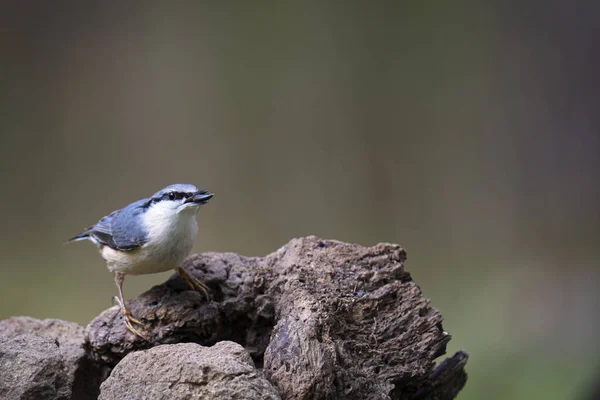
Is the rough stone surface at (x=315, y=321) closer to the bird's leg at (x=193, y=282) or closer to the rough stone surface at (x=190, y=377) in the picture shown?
the bird's leg at (x=193, y=282)

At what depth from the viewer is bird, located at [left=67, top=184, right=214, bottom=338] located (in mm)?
2826

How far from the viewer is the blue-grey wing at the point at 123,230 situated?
293cm

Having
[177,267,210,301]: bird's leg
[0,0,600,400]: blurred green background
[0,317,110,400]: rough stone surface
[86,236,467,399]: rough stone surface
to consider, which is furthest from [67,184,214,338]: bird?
[0,0,600,400]: blurred green background

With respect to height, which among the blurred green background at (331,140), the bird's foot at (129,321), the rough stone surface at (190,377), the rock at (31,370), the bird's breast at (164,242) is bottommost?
the rough stone surface at (190,377)

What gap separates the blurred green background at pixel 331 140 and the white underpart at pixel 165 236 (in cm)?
278

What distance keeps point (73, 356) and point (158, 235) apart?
795 millimetres

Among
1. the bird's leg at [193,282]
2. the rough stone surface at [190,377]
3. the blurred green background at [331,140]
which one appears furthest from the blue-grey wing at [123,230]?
the blurred green background at [331,140]

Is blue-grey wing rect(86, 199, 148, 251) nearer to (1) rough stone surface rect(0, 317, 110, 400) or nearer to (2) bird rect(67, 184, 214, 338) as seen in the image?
(2) bird rect(67, 184, 214, 338)

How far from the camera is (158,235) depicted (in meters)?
2.86

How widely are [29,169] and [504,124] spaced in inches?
181

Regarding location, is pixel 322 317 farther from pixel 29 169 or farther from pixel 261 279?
pixel 29 169

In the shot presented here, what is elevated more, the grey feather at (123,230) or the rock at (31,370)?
the grey feather at (123,230)

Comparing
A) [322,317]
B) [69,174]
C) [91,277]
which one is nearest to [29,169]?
[69,174]

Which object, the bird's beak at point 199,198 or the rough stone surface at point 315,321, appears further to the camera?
the bird's beak at point 199,198
